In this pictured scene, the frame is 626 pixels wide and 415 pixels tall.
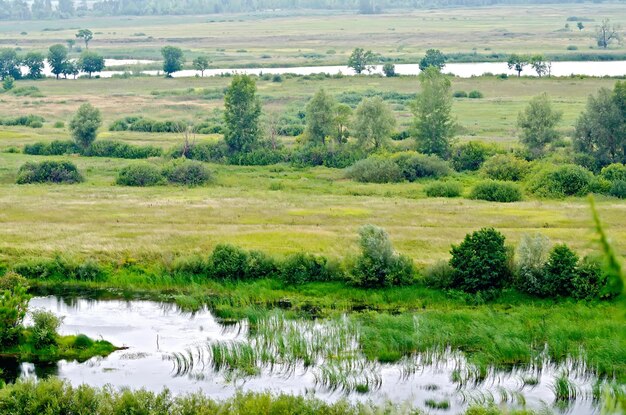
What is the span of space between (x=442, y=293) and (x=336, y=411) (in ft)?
48.8

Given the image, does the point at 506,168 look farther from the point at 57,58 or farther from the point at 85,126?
the point at 57,58

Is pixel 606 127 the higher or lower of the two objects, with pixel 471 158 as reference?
higher

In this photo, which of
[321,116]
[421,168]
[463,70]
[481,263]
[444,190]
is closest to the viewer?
[481,263]

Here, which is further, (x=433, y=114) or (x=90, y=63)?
(x=90, y=63)

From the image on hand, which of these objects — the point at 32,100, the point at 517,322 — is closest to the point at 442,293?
the point at 517,322

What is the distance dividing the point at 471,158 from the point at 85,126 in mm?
30173

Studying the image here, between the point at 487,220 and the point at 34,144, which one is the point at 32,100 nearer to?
the point at 34,144

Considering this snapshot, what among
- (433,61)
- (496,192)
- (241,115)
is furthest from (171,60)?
(496,192)

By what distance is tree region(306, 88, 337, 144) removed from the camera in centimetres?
7269

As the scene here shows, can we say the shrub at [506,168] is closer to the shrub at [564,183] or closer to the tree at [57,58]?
the shrub at [564,183]

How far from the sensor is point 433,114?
71500mm

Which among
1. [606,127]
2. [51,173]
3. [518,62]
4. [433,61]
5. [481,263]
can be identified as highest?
[433,61]

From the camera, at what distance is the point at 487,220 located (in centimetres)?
5034

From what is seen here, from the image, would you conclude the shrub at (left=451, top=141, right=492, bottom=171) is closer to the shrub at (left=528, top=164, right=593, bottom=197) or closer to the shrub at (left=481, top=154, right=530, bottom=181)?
the shrub at (left=481, top=154, right=530, bottom=181)
